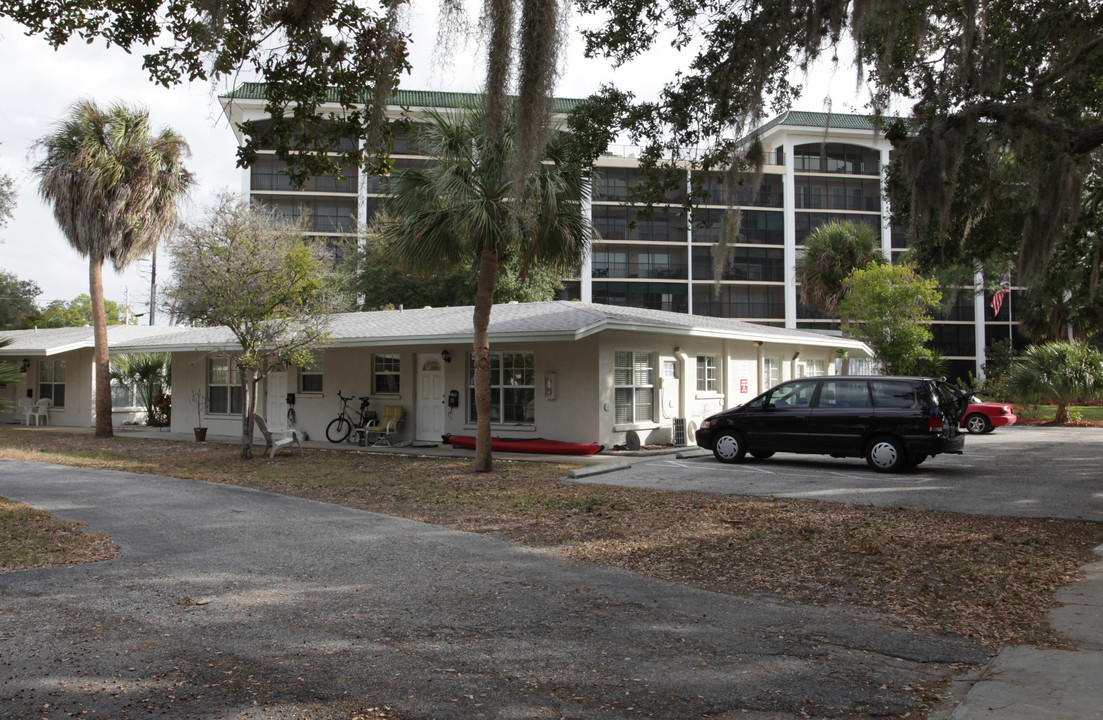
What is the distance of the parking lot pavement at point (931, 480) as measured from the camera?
34.6ft

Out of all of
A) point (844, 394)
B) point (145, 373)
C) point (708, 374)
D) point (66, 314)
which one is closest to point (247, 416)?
point (708, 374)

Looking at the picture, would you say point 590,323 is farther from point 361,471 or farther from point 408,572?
point 408,572

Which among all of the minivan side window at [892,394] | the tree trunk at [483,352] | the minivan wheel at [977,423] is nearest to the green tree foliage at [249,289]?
the tree trunk at [483,352]

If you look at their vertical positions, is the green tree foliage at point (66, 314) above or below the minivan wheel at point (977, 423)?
above

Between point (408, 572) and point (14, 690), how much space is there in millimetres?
3086

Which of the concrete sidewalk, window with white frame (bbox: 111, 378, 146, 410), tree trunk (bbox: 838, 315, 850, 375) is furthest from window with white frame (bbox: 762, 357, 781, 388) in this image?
window with white frame (bbox: 111, 378, 146, 410)

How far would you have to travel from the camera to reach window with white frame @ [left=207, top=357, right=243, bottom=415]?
72.7ft

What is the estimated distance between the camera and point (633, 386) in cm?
1767

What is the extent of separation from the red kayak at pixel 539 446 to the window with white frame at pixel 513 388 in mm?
579

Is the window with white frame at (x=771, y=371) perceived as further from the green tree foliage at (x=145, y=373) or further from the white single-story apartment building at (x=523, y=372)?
the green tree foliage at (x=145, y=373)

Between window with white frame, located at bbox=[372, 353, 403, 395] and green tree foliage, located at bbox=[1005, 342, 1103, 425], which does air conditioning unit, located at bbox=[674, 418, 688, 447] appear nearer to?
window with white frame, located at bbox=[372, 353, 403, 395]

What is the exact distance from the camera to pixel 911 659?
15.6 feet

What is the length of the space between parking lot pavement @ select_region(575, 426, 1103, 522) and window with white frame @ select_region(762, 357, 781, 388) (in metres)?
5.51

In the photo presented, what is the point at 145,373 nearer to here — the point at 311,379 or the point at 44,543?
the point at 311,379
